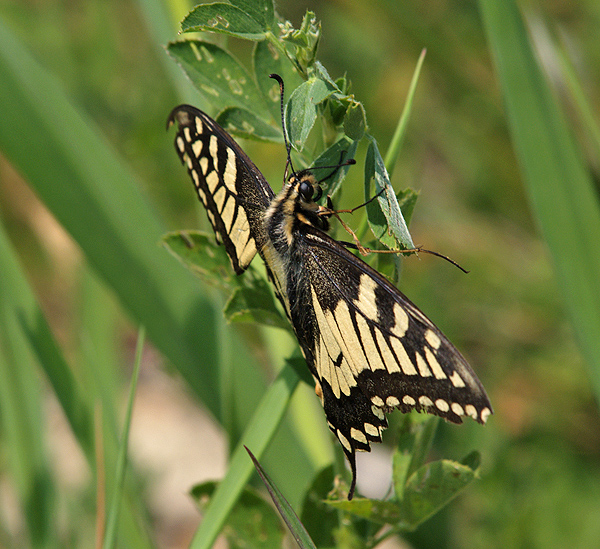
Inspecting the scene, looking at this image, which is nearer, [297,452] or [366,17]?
[297,452]

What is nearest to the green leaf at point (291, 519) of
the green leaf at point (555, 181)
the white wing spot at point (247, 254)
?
the white wing spot at point (247, 254)

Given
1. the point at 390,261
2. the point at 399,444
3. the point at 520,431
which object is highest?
the point at 520,431

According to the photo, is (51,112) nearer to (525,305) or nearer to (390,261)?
(390,261)

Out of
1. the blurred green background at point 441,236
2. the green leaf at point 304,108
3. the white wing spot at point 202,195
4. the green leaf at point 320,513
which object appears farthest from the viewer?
the blurred green background at point 441,236

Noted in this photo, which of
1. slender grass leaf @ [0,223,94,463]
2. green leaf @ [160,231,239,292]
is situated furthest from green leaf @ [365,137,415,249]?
slender grass leaf @ [0,223,94,463]

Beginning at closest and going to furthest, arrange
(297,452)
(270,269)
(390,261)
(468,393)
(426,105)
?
(468,393) < (390,261) < (270,269) < (297,452) < (426,105)

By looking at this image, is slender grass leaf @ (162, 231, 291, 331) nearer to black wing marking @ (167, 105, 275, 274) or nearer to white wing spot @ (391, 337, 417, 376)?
black wing marking @ (167, 105, 275, 274)

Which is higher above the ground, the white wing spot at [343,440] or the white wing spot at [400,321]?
the white wing spot at [400,321]

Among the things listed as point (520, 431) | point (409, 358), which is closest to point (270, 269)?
point (409, 358)

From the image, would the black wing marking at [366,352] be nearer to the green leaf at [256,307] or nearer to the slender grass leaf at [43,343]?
the green leaf at [256,307]
